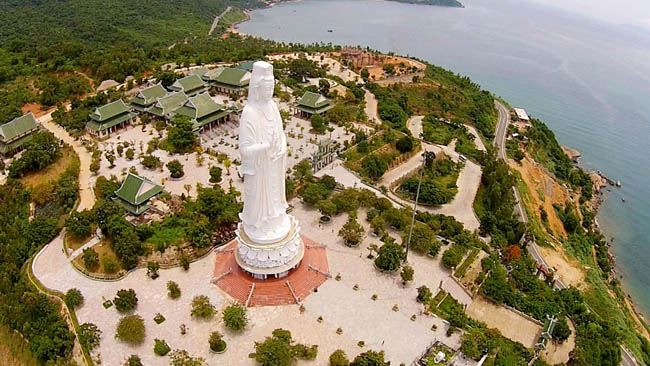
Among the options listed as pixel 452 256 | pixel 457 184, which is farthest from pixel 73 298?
pixel 457 184

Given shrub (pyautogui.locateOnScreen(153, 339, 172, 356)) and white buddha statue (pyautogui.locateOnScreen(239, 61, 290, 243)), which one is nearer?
shrub (pyautogui.locateOnScreen(153, 339, 172, 356))

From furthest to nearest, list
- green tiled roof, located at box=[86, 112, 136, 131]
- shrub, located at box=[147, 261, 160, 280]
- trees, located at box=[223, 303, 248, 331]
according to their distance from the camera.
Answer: green tiled roof, located at box=[86, 112, 136, 131] → shrub, located at box=[147, 261, 160, 280] → trees, located at box=[223, 303, 248, 331]

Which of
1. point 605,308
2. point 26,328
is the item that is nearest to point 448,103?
point 605,308

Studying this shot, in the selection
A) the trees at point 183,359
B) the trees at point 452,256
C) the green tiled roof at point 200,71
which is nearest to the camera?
the trees at point 183,359

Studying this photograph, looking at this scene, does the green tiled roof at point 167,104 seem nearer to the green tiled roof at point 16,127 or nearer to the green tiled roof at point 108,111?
the green tiled roof at point 108,111

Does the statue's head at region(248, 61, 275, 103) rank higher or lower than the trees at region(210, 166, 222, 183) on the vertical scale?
higher

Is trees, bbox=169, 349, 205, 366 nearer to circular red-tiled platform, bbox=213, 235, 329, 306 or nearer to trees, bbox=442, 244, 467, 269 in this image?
circular red-tiled platform, bbox=213, 235, 329, 306

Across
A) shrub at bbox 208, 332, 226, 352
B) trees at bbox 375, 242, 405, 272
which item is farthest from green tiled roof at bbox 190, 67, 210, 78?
shrub at bbox 208, 332, 226, 352

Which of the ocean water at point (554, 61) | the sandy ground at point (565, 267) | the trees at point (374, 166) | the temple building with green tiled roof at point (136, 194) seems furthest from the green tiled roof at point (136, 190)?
the ocean water at point (554, 61)
